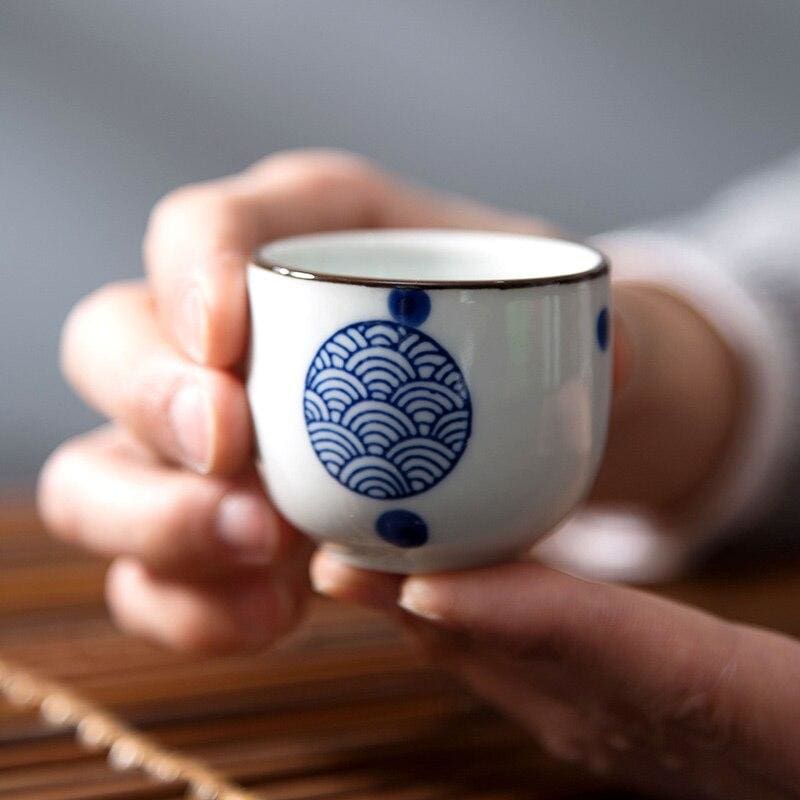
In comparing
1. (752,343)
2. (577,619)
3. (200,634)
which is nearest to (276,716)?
(200,634)

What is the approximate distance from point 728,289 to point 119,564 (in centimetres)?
49

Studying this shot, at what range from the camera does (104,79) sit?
1.31m

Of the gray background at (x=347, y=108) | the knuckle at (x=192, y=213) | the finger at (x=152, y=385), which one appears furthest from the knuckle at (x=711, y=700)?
the gray background at (x=347, y=108)

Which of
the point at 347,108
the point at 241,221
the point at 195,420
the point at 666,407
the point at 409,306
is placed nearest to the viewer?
the point at 409,306

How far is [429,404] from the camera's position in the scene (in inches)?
16.7

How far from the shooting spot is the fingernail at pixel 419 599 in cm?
46

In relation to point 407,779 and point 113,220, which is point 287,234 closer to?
point 407,779

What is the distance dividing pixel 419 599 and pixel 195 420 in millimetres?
140

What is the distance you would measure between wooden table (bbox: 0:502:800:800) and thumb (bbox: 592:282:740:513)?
0.35 feet

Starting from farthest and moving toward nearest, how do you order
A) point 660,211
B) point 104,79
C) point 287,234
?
point 660,211
point 104,79
point 287,234

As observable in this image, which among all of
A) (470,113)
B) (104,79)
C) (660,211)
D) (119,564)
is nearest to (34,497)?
(119,564)

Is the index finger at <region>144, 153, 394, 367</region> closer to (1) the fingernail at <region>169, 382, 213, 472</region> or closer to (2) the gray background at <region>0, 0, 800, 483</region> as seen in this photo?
(1) the fingernail at <region>169, 382, 213, 472</region>

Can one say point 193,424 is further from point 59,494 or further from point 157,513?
point 59,494

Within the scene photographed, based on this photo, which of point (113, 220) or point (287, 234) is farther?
point (113, 220)
